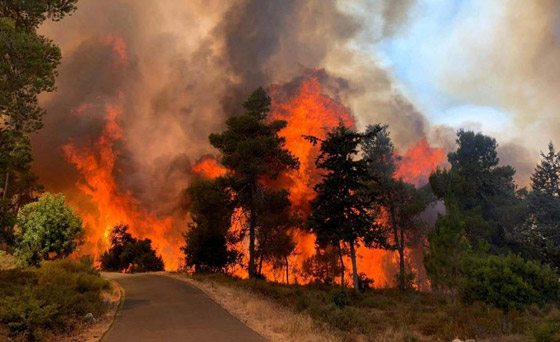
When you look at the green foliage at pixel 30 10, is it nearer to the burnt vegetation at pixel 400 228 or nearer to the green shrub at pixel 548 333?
the burnt vegetation at pixel 400 228

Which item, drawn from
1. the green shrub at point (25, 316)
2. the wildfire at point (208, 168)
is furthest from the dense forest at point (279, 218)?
the wildfire at point (208, 168)

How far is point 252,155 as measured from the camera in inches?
1281

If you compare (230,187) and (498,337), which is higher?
(230,187)

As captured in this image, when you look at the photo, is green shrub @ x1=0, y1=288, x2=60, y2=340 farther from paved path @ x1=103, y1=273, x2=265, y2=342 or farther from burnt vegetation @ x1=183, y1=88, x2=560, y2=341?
burnt vegetation @ x1=183, y1=88, x2=560, y2=341

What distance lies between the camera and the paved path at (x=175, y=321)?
1094 cm

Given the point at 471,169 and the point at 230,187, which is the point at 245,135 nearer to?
the point at 230,187

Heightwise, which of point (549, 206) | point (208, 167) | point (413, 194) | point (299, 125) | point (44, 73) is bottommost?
point (549, 206)

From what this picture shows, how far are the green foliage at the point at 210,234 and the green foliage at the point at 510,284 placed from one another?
21820 mm

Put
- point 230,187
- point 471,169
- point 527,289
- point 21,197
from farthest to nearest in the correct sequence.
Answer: point 21,197, point 471,169, point 230,187, point 527,289

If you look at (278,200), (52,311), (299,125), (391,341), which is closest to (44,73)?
(52,311)

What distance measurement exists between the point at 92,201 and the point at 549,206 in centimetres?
7079

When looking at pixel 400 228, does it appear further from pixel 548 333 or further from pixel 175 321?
pixel 175 321

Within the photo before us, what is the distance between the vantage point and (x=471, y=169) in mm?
41062

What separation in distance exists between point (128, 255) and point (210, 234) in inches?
960
